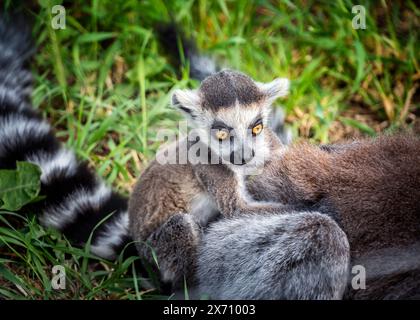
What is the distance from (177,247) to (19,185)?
3.38 feet

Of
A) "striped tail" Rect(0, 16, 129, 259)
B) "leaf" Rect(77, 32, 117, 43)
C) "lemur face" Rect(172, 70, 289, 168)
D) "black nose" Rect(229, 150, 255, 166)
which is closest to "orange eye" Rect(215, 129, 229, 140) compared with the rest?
"lemur face" Rect(172, 70, 289, 168)

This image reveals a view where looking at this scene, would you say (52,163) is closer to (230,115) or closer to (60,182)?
(60,182)

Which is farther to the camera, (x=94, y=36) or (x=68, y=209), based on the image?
(x=94, y=36)

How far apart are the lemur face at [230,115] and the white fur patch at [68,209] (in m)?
0.74

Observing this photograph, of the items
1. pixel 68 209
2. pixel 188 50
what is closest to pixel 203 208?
pixel 68 209

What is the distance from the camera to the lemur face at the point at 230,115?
10.8ft

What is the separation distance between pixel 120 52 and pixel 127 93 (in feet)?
1.53

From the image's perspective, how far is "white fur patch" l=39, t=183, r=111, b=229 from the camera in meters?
3.58

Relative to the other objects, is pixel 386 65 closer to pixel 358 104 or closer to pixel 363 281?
pixel 358 104

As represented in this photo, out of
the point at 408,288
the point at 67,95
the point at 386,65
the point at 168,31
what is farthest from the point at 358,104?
the point at 408,288

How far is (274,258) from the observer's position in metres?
2.89

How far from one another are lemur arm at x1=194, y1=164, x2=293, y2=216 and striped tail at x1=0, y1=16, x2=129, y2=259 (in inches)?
25.2

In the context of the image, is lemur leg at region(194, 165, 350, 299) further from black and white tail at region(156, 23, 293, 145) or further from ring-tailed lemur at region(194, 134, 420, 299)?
black and white tail at region(156, 23, 293, 145)

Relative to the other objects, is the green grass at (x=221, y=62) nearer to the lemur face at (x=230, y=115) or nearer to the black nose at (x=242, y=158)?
the lemur face at (x=230, y=115)
